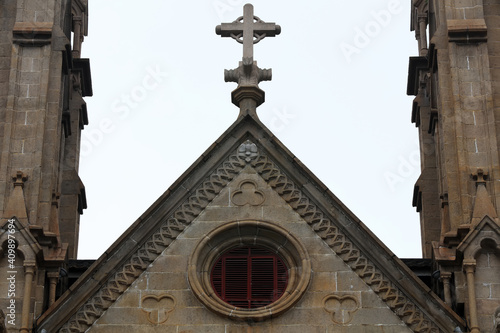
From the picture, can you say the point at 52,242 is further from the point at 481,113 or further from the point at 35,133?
the point at 481,113

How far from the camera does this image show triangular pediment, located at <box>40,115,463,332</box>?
36094 millimetres

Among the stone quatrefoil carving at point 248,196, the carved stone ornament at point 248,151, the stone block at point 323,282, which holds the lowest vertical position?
the stone block at point 323,282

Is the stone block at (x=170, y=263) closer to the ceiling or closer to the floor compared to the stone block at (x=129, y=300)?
closer to the ceiling

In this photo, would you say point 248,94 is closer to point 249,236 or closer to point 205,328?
point 249,236

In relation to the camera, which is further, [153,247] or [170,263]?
[153,247]

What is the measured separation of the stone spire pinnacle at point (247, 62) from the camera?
129ft

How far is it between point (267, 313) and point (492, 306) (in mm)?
5031

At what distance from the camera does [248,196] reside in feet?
124

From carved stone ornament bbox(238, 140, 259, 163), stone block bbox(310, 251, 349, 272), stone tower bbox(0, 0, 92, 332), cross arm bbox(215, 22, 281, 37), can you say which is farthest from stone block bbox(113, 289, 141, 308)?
cross arm bbox(215, 22, 281, 37)

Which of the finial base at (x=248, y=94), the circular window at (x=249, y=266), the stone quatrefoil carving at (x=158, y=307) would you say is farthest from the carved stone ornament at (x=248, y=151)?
the stone quatrefoil carving at (x=158, y=307)

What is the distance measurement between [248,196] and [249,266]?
170cm

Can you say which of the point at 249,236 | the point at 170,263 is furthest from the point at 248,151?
the point at 170,263

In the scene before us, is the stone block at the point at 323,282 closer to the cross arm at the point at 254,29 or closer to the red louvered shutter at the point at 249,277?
the red louvered shutter at the point at 249,277

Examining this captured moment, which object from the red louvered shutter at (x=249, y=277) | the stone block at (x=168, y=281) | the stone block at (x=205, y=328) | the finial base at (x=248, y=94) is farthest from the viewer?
the finial base at (x=248, y=94)
